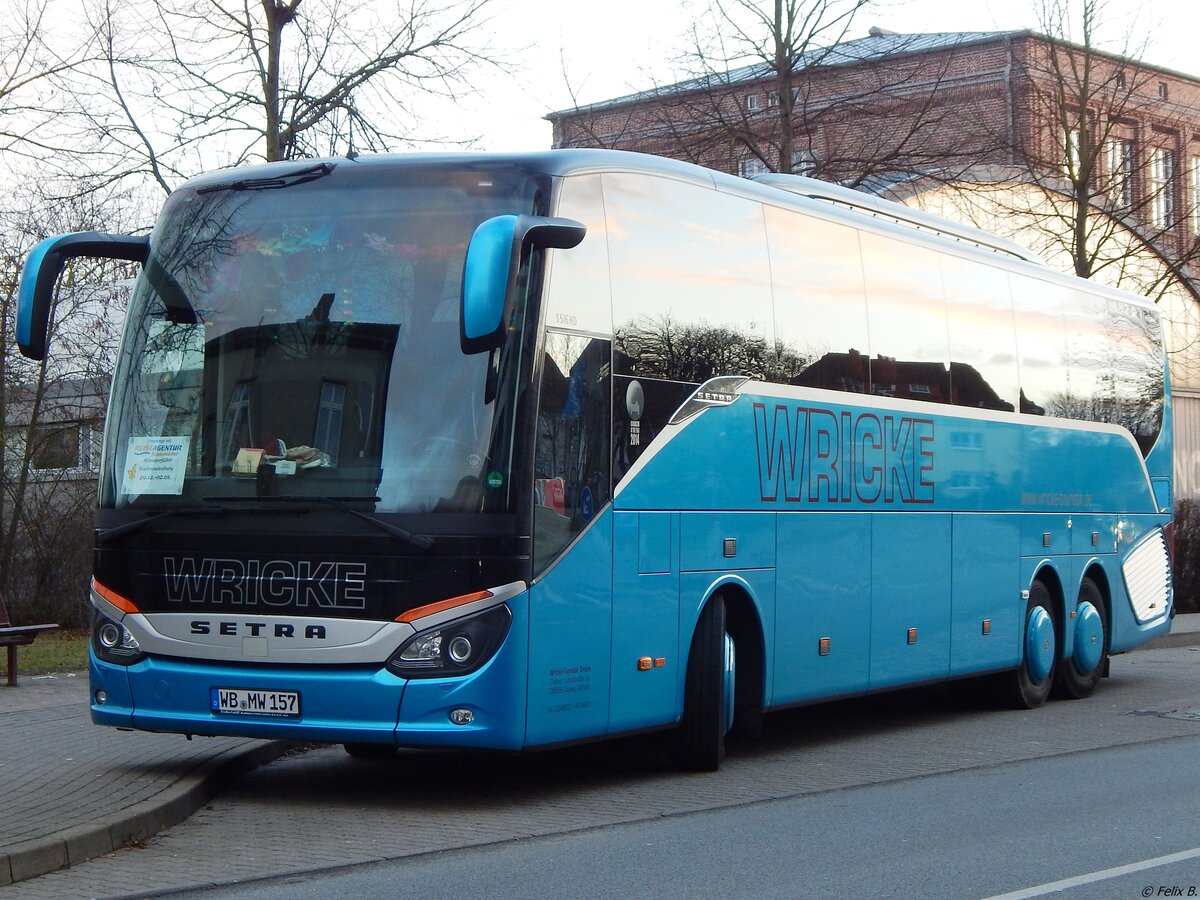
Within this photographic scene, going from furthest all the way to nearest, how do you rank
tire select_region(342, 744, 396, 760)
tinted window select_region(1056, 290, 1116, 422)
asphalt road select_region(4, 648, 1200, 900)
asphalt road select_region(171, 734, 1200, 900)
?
tinted window select_region(1056, 290, 1116, 422) → tire select_region(342, 744, 396, 760) → asphalt road select_region(4, 648, 1200, 900) → asphalt road select_region(171, 734, 1200, 900)

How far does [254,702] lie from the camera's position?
29.7ft

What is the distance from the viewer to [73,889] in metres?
7.04

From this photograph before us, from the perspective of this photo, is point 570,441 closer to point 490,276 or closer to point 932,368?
point 490,276

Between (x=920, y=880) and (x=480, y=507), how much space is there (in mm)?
2969

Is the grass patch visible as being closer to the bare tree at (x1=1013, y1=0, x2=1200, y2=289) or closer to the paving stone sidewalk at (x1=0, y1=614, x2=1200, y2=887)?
the paving stone sidewalk at (x1=0, y1=614, x2=1200, y2=887)

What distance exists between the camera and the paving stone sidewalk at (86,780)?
756cm

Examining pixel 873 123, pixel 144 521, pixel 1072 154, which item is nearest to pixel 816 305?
pixel 144 521

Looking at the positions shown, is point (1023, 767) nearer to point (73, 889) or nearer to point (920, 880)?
point (920, 880)

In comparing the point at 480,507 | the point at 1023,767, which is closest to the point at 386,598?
the point at 480,507

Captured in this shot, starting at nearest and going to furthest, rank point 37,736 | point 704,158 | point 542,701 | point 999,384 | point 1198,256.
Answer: point 542,701
point 37,736
point 999,384
point 704,158
point 1198,256

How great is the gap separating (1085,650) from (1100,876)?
30.6 ft

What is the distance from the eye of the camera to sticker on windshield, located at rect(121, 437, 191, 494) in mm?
9383

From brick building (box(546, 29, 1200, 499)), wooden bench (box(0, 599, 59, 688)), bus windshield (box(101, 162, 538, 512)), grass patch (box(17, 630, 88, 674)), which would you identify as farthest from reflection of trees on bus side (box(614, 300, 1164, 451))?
grass patch (box(17, 630, 88, 674))

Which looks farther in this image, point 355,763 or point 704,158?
point 704,158
